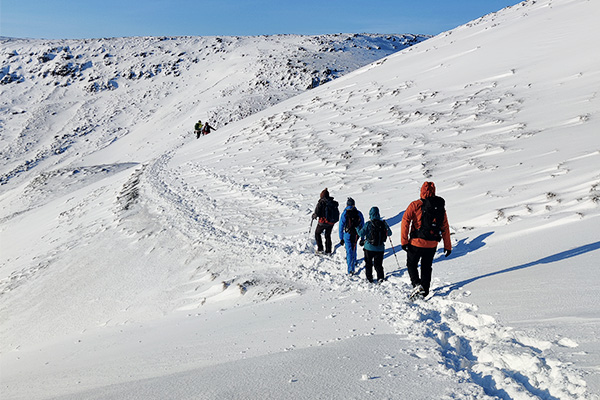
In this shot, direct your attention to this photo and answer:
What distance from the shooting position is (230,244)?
10758 mm

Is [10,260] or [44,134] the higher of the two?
[44,134]

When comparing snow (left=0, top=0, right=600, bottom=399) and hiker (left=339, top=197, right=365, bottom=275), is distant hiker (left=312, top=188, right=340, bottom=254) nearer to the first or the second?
snow (left=0, top=0, right=600, bottom=399)

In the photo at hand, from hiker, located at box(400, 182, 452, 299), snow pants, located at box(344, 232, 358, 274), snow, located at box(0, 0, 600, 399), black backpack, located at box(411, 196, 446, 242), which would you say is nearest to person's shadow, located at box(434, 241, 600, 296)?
snow, located at box(0, 0, 600, 399)

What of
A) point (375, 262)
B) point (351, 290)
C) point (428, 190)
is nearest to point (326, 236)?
point (375, 262)

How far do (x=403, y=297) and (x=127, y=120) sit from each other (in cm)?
4312

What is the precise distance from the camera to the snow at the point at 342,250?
13.5ft

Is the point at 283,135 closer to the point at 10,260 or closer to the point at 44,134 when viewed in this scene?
the point at 10,260

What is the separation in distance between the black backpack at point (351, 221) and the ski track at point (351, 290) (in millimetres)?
819

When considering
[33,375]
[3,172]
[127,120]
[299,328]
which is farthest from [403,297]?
[127,120]

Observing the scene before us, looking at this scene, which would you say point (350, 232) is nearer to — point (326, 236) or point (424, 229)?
point (326, 236)

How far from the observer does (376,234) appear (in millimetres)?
7145

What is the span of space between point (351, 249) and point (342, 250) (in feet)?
4.58

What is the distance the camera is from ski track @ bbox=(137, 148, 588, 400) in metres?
3.65

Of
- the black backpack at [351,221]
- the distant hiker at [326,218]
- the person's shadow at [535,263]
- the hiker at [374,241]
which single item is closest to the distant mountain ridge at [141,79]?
the distant hiker at [326,218]
